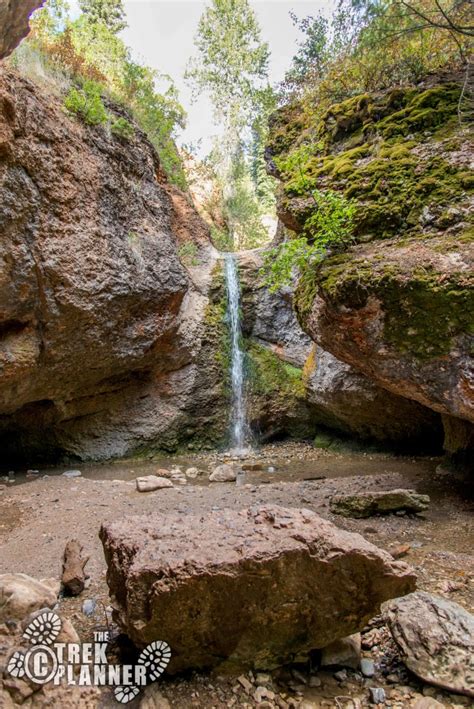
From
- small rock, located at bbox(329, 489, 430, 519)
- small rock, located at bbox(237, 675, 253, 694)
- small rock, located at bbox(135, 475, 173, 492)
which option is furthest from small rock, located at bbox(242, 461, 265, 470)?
Answer: small rock, located at bbox(237, 675, 253, 694)

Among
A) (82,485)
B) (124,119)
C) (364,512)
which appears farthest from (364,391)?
(124,119)

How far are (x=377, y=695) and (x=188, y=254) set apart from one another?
11.0 meters

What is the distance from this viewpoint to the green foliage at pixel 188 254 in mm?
11617

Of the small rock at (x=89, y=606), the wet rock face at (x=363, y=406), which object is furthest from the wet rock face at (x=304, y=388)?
the small rock at (x=89, y=606)

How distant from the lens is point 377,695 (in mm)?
1916

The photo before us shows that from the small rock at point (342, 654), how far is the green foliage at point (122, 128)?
951 centimetres

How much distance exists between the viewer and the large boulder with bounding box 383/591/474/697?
190 centimetres

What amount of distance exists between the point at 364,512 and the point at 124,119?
8.93 meters

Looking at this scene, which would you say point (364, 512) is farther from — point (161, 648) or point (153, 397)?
point (153, 397)

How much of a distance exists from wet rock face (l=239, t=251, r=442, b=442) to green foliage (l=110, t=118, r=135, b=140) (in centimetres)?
399

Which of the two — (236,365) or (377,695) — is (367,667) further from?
(236,365)

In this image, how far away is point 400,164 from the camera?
5320 millimetres

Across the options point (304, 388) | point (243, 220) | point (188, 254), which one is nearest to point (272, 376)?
point (304, 388)

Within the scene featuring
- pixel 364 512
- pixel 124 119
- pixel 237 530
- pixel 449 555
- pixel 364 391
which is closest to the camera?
pixel 237 530
